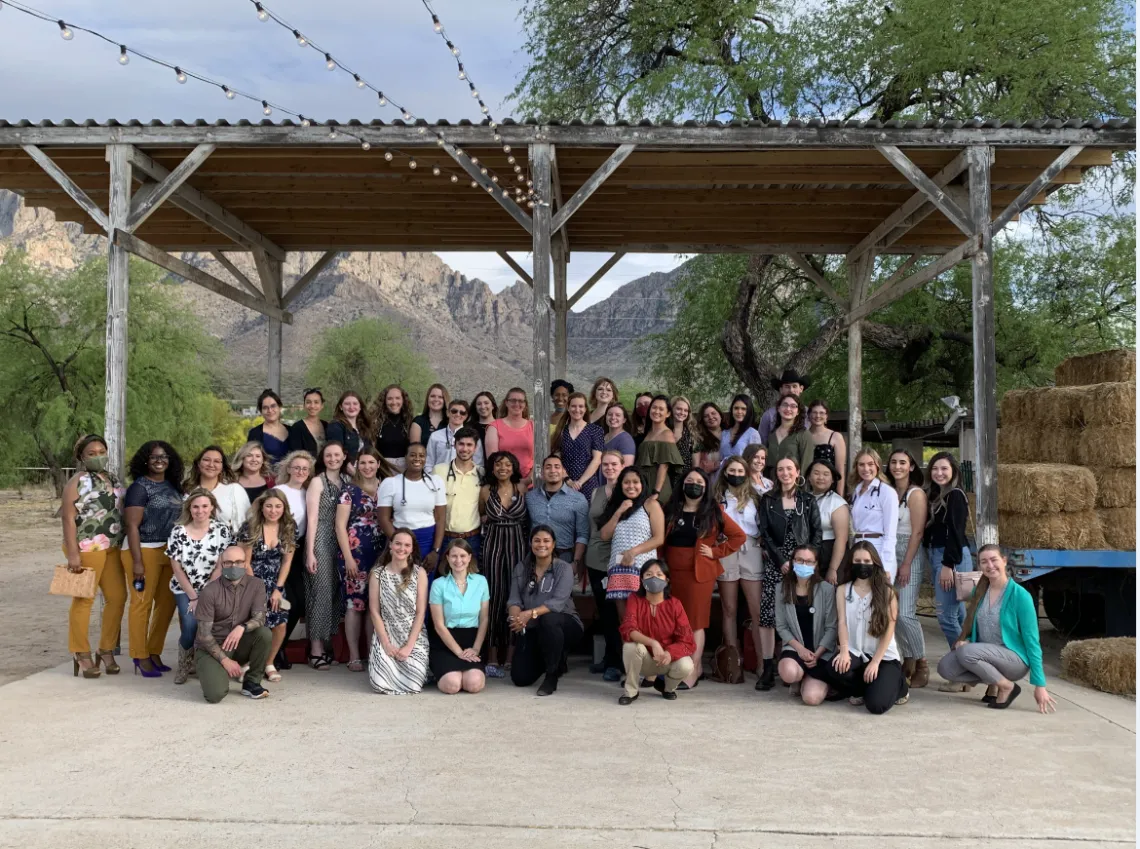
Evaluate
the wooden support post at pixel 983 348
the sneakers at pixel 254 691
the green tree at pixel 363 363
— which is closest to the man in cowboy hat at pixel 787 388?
the wooden support post at pixel 983 348

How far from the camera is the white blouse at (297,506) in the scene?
7.29 meters

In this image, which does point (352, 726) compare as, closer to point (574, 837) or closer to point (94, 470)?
point (574, 837)

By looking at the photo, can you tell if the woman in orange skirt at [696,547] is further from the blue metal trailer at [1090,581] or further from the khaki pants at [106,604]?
the khaki pants at [106,604]

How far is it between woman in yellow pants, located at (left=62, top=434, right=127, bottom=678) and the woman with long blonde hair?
0.96 meters

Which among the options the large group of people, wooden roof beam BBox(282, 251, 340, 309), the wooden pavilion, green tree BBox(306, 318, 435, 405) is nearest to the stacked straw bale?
the wooden pavilion

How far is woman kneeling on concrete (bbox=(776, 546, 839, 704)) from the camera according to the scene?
6551 mm

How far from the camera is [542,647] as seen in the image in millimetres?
6832

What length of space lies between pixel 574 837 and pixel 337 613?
12.6 ft

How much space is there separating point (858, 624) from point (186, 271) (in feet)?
24.5

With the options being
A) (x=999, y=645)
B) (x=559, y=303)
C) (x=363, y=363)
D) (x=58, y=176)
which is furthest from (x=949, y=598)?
(x=363, y=363)

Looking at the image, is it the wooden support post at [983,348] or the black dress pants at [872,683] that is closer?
the black dress pants at [872,683]

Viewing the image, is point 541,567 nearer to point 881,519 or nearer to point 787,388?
point 881,519

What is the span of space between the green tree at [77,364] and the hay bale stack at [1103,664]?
21.0 meters

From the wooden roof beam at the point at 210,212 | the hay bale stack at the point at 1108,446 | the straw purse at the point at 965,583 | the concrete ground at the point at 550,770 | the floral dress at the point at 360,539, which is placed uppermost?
the wooden roof beam at the point at 210,212
